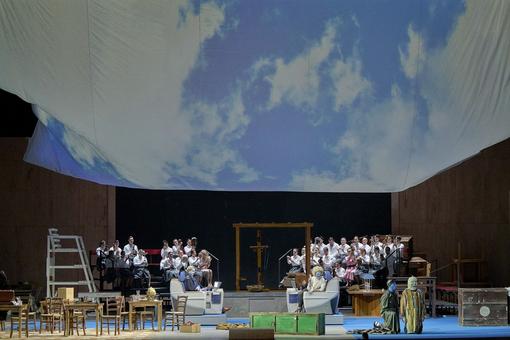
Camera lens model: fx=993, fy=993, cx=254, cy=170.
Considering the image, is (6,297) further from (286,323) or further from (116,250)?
(116,250)


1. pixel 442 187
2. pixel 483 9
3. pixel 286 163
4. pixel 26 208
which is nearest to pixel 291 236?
pixel 442 187

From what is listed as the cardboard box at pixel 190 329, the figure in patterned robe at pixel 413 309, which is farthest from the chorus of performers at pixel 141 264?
the figure in patterned robe at pixel 413 309

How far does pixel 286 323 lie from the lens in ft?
52.6

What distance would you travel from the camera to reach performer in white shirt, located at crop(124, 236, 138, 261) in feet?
69.9

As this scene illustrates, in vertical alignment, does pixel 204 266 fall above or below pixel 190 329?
above

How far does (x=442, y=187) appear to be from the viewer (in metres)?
23.6

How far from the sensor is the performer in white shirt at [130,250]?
2130 centimetres

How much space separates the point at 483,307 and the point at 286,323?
13.5ft

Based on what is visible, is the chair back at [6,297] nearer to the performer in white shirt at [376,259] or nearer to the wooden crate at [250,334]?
the wooden crate at [250,334]

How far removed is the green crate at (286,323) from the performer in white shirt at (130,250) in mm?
6063

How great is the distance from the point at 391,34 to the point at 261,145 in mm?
2315

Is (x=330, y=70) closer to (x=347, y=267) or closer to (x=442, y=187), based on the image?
(x=347, y=267)

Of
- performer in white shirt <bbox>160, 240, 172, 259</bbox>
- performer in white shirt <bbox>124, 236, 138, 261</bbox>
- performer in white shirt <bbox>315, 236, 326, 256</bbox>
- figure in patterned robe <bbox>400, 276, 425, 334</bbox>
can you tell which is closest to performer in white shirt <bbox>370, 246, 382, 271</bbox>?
performer in white shirt <bbox>315, 236, 326, 256</bbox>

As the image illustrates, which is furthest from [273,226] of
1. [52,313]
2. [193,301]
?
[52,313]
